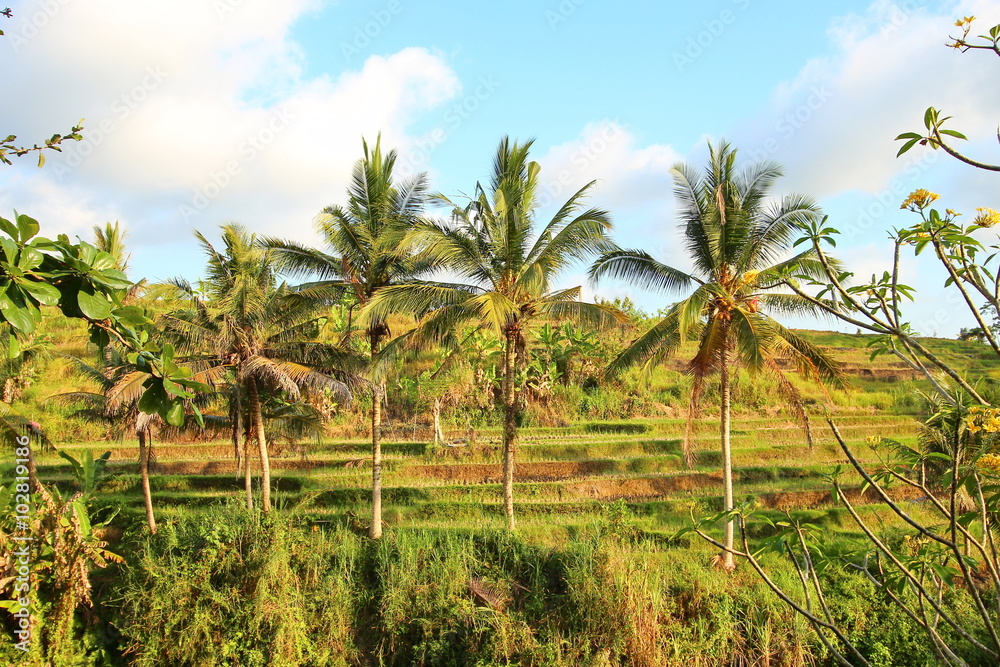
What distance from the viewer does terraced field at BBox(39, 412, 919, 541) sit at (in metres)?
13.2

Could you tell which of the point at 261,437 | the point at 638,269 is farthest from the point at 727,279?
the point at 261,437

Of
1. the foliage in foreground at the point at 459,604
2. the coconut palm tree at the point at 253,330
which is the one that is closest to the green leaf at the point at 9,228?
the foliage in foreground at the point at 459,604

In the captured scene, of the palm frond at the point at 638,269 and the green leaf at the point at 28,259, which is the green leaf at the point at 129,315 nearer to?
the green leaf at the point at 28,259

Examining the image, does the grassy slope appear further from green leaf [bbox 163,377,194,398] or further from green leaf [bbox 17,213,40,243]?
green leaf [bbox 17,213,40,243]

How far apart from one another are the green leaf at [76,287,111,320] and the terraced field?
34.7ft

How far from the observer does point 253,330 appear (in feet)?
39.4

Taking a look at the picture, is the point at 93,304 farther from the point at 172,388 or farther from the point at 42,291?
the point at 172,388

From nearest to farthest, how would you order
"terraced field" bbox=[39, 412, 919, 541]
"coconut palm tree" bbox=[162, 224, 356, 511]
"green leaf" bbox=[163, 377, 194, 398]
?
"green leaf" bbox=[163, 377, 194, 398]
"coconut palm tree" bbox=[162, 224, 356, 511]
"terraced field" bbox=[39, 412, 919, 541]

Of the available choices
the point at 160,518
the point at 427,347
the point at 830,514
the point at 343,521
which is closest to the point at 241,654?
the point at 343,521

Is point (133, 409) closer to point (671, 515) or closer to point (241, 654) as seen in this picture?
point (241, 654)

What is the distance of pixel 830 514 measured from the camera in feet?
42.0

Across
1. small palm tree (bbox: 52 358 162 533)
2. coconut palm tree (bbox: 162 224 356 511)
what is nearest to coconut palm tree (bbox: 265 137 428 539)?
coconut palm tree (bbox: 162 224 356 511)

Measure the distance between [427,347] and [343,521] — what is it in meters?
3.37

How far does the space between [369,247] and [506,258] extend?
236 cm
